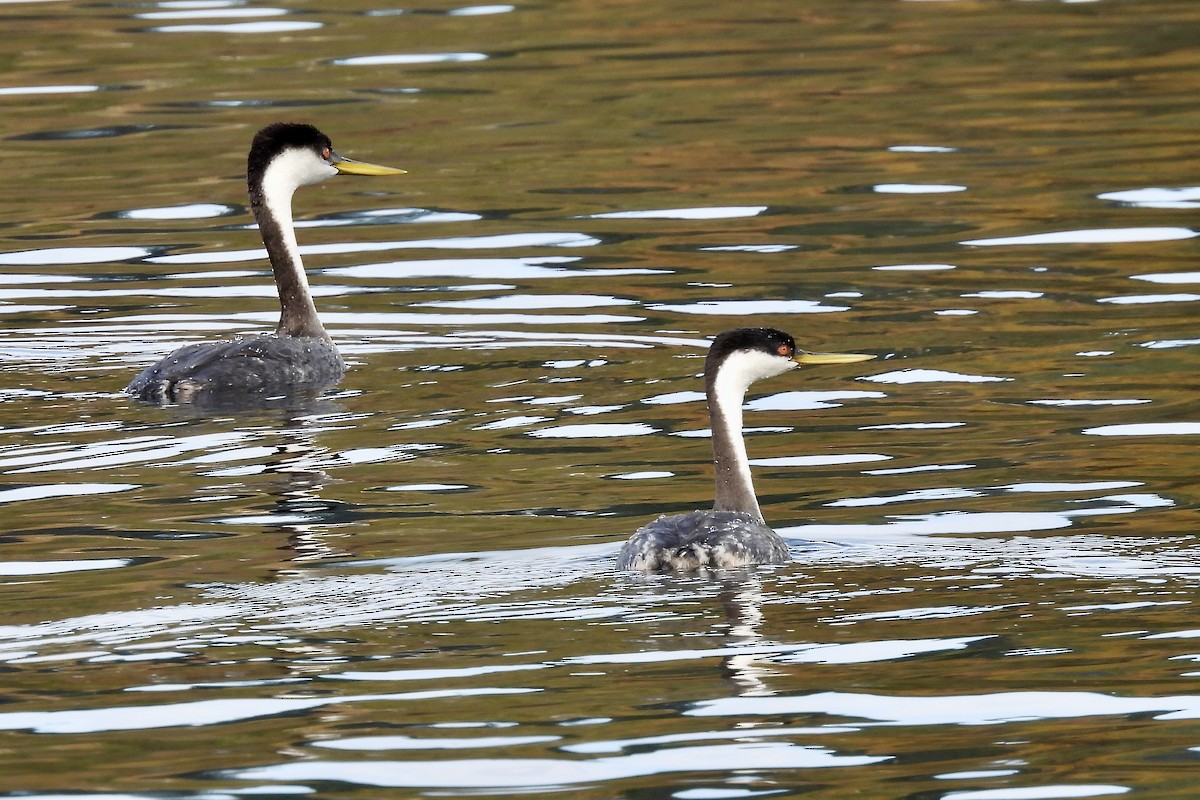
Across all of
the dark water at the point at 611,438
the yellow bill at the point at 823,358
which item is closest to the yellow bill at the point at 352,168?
the dark water at the point at 611,438

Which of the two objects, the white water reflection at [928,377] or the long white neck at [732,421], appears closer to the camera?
the long white neck at [732,421]

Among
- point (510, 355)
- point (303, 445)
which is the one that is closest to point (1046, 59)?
point (510, 355)

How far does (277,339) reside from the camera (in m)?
14.1

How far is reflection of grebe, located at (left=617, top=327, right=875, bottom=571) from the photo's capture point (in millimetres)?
9438

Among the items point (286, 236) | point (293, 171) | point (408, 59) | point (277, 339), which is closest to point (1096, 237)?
point (293, 171)

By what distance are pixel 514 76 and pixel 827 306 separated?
10622 millimetres

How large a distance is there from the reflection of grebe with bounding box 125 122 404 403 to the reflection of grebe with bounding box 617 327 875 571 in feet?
12.1

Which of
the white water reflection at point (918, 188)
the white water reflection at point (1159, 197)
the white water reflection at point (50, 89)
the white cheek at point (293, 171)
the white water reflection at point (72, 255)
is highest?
the white water reflection at point (50, 89)

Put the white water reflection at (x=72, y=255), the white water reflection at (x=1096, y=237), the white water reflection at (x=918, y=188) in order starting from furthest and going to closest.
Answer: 1. the white water reflection at (x=918, y=188)
2. the white water reflection at (x=72, y=255)
3. the white water reflection at (x=1096, y=237)

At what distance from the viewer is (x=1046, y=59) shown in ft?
84.0

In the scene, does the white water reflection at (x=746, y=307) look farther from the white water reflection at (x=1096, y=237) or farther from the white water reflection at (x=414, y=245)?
the white water reflection at (x=414, y=245)

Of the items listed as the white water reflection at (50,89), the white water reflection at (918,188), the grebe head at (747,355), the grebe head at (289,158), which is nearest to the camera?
the grebe head at (747,355)

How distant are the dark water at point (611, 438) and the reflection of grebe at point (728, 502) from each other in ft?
0.38

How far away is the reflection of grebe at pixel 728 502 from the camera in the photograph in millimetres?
9438
